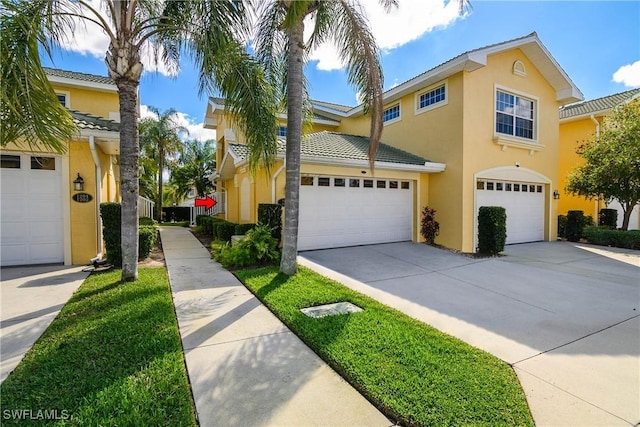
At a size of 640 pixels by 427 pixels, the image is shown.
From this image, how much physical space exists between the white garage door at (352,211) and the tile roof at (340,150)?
2.78 feet

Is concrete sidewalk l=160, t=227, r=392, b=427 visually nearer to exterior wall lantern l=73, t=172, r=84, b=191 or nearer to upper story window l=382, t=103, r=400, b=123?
exterior wall lantern l=73, t=172, r=84, b=191

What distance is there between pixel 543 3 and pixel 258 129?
34.7 ft

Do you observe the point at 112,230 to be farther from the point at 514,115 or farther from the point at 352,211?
the point at 514,115

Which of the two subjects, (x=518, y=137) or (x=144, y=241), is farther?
(x=518, y=137)

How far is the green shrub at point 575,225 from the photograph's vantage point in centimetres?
1445

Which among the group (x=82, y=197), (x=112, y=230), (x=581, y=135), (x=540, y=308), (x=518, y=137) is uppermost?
(x=581, y=135)

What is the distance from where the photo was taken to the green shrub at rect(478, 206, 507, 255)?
425 inches

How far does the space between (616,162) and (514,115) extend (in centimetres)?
436

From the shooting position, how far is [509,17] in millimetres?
10992

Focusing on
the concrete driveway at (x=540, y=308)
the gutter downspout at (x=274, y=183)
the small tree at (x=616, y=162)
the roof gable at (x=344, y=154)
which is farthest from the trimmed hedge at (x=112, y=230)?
the small tree at (x=616, y=162)

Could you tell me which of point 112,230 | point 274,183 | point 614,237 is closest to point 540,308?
point 274,183

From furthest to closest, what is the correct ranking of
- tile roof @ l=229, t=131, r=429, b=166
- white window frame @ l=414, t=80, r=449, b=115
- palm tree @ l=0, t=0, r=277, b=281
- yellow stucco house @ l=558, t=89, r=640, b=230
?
yellow stucco house @ l=558, t=89, r=640, b=230, white window frame @ l=414, t=80, r=449, b=115, tile roof @ l=229, t=131, r=429, b=166, palm tree @ l=0, t=0, r=277, b=281

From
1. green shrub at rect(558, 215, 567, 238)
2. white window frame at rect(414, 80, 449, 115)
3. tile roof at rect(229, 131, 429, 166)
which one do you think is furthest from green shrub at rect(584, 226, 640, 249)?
white window frame at rect(414, 80, 449, 115)

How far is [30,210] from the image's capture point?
8383mm
